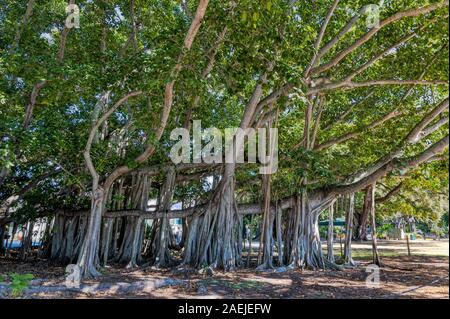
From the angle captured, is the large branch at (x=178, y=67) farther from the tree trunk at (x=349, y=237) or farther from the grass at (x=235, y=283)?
the tree trunk at (x=349, y=237)

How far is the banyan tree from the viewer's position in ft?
18.2

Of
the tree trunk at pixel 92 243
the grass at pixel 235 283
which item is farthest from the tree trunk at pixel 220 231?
the tree trunk at pixel 92 243

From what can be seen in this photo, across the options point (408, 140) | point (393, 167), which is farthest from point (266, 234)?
point (408, 140)

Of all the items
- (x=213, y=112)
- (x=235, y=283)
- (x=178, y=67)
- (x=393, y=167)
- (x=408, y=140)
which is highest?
(x=213, y=112)

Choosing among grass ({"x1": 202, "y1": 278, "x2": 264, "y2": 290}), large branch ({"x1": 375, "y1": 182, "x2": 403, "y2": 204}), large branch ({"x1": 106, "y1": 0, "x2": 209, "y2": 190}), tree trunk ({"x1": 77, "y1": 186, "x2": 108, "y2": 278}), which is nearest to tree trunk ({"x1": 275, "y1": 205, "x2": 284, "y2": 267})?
grass ({"x1": 202, "y1": 278, "x2": 264, "y2": 290})

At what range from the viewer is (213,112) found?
8914mm

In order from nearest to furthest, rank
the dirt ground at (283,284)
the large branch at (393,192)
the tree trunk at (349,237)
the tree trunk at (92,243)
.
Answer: the dirt ground at (283,284), the tree trunk at (92,243), the tree trunk at (349,237), the large branch at (393,192)

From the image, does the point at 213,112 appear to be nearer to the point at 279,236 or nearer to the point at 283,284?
the point at 279,236

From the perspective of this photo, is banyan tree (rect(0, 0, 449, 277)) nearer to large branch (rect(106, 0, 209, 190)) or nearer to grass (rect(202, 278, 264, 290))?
large branch (rect(106, 0, 209, 190))

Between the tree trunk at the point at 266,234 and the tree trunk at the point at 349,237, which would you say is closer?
the tree trunk at the point at 266,234

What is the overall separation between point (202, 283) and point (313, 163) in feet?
8.73

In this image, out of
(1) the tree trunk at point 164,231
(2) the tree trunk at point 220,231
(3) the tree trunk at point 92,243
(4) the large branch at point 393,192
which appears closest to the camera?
(3) the tree trunk at point 92,243

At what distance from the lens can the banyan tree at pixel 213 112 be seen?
5555mm

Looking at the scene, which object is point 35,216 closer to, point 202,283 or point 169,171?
point 169,171
